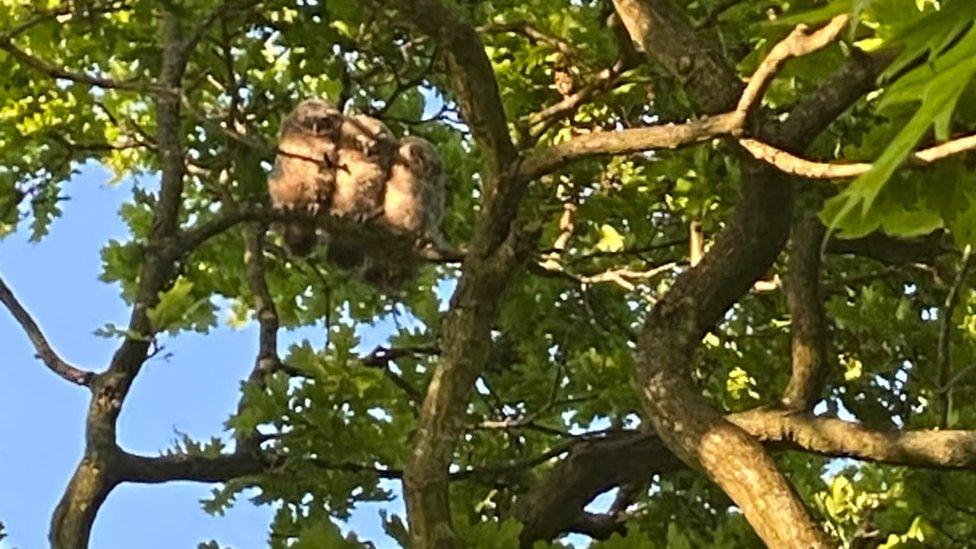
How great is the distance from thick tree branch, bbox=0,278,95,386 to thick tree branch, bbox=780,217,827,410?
181cm

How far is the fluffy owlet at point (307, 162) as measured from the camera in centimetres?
443

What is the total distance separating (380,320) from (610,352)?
1025mm

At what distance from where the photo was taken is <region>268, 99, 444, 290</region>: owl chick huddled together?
4.44m

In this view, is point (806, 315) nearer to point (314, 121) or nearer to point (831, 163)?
point (831, 163)

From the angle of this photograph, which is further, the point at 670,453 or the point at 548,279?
the point at 548,279

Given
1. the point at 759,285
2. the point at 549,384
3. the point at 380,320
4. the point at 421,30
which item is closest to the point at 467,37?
the point at 421,30

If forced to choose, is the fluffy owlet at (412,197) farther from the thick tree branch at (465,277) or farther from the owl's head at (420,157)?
the thick tree branch at (465,277)

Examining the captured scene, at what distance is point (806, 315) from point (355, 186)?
55.6 inches

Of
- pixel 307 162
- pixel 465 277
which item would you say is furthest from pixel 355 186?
pixel 465 277

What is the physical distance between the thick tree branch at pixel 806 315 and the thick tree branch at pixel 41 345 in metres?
1.81

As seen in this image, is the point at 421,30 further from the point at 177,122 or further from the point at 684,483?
the point at 684,483

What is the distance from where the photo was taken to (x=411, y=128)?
5402 mm

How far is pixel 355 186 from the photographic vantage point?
4.50 m

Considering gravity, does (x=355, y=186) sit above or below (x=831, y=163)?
above
